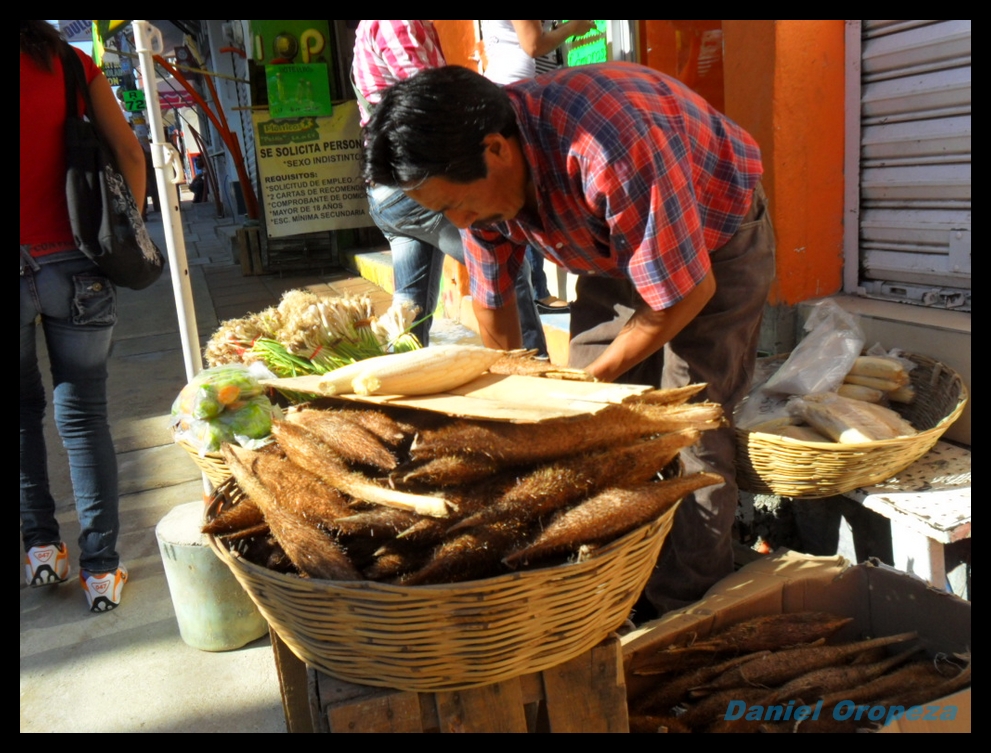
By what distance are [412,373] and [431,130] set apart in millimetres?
626

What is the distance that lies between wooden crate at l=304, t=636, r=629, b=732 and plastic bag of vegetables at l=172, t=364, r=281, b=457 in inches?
36.0

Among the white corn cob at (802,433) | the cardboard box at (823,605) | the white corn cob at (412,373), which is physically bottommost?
the cardboard box at (823,605)

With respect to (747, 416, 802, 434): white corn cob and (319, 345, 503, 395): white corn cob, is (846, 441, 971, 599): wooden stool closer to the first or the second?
(747, 416, 802, 434): white corn cob

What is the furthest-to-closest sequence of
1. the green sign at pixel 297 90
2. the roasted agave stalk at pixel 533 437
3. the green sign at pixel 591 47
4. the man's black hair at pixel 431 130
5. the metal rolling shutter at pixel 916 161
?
the green sign at pixel 297 90 < the green sign at pixel 591 47 < the metal rolling shutter at pixel 916 161 < the man's black hair at pixel 431 130 < the roasted agave stalk at pixel 533 437

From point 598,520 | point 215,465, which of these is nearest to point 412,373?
point 598,520

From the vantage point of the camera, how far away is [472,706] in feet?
5.13

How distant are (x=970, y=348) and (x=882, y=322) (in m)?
0.43

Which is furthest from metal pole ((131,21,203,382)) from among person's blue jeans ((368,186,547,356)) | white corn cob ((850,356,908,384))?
white corn cob ((850,356,908,384))

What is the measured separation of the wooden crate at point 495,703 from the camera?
1.53m

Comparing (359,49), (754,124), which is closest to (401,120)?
(359,49)

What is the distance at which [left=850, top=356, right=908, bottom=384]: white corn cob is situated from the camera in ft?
10.3

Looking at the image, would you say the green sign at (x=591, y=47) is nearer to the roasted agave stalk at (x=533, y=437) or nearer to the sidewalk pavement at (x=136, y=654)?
the sidewalk pavement at (x=136, y=654)

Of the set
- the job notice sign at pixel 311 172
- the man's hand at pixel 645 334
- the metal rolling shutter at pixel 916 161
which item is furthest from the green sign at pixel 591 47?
the job notice sign at pixel 311 172

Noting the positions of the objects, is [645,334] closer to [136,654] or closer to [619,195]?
[619,195]
